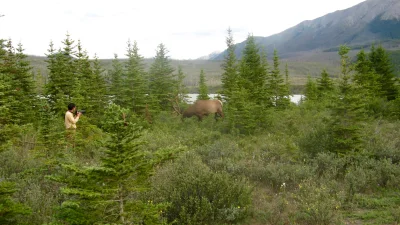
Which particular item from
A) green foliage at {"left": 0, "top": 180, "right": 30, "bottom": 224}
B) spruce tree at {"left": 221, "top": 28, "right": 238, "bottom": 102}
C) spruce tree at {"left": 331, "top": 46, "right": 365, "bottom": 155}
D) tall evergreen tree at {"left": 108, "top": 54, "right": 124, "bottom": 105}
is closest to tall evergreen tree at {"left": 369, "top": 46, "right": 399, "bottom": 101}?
spruce tree at {"left": 221, "top": 28, "right": 238, "bottom": 102}

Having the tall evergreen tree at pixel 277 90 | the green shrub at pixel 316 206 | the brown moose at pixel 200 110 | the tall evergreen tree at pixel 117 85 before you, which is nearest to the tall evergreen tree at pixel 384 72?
the tall evergreen tree at pixel 277 90

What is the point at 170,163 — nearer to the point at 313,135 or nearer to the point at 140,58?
the point at 313,135

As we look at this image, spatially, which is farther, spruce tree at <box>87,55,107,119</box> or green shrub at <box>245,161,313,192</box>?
spruce tree at <box>87,55,107,119</box>

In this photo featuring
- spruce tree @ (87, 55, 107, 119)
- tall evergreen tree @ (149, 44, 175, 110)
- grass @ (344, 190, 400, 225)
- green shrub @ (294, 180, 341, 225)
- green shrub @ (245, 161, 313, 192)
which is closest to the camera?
green shrub @ (294, 180, 341, 225)

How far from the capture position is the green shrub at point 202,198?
19.0ft

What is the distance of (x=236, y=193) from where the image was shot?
6461 millimetres


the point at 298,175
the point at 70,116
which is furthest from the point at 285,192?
the point at 70,116

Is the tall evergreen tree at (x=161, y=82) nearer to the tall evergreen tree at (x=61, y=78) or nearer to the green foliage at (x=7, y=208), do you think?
the tall evergreen tree at (x=61, y=78)

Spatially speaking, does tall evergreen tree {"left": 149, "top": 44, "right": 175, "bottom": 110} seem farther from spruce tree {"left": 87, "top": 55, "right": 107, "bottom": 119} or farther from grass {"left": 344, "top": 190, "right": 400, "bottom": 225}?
grass {"left": 344, "top": 190, "right": 400, "bottom": 225}

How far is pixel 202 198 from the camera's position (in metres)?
5.81

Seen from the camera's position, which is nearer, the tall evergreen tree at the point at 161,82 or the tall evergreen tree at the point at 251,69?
the tall evergreen tree at the point at 161,82

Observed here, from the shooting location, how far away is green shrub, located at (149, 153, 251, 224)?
5780mm

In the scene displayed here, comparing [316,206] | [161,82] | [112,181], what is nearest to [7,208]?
[112,181]

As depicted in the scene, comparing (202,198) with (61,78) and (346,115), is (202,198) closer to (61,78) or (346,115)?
(346,115)
